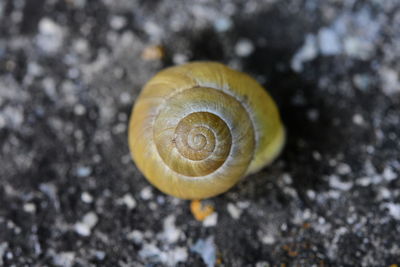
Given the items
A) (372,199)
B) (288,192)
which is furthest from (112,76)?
(372,199)

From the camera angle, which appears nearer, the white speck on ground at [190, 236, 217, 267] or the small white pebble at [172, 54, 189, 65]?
the white speck on ground at [190, 236, 217, 267]

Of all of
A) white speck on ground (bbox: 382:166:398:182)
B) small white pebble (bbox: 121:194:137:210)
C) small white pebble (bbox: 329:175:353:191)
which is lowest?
small white pebble (bbox: 121:194:137:210)

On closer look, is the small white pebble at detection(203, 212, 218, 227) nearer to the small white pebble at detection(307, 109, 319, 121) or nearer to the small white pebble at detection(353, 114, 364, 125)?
the small white pebble at detection(307, 109, 319, 121)

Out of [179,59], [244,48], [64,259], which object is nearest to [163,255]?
[64,259]

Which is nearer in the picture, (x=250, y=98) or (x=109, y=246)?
(x=250, y=98)

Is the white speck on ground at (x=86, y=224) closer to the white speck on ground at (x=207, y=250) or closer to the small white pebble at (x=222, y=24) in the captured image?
the white speck on ground at (x=207, y=250)

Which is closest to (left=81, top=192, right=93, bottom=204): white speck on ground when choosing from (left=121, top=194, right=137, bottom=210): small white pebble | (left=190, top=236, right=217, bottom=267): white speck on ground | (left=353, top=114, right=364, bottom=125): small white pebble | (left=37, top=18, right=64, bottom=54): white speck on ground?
(left=121, top=194, right=137, bottom=210): small white pebble

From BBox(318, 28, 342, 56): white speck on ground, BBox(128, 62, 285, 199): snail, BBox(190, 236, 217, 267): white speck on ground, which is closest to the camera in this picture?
BBox(128, 62, 285, 199): snail

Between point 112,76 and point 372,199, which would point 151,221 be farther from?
point 372,199

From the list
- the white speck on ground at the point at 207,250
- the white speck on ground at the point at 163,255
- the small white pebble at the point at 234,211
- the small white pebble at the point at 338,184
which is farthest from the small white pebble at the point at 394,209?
the white speck on ground at the point at 163,255
